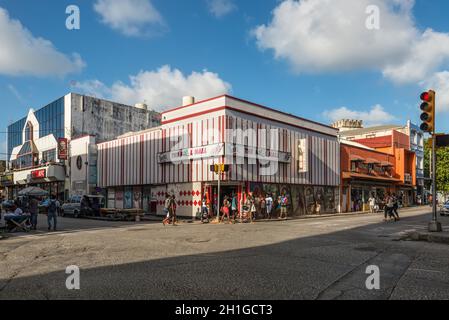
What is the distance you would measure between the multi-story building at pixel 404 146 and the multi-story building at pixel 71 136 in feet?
94.6

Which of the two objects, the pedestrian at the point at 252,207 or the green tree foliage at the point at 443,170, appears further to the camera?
the green tree foliage at the point at 443,170

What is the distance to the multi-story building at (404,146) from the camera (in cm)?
4944

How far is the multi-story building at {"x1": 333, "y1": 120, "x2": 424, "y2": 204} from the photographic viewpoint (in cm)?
4944

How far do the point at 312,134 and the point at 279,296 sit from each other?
2892 centimetres

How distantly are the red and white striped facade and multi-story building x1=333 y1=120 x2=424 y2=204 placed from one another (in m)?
16.7

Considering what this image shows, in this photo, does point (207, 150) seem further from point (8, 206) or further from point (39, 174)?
point (39, 174)

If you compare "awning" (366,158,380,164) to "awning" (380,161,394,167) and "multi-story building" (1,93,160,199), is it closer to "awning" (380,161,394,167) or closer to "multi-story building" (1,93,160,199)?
"awning" (380,161,394,167)

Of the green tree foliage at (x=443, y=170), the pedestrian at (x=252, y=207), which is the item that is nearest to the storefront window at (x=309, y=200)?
the pedestrian at (x=252, y=207)

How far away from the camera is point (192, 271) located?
7.58 meters

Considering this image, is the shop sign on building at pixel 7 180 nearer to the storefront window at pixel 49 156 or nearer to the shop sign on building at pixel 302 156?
the storefront window at pixel 49 156

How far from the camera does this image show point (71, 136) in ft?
138
